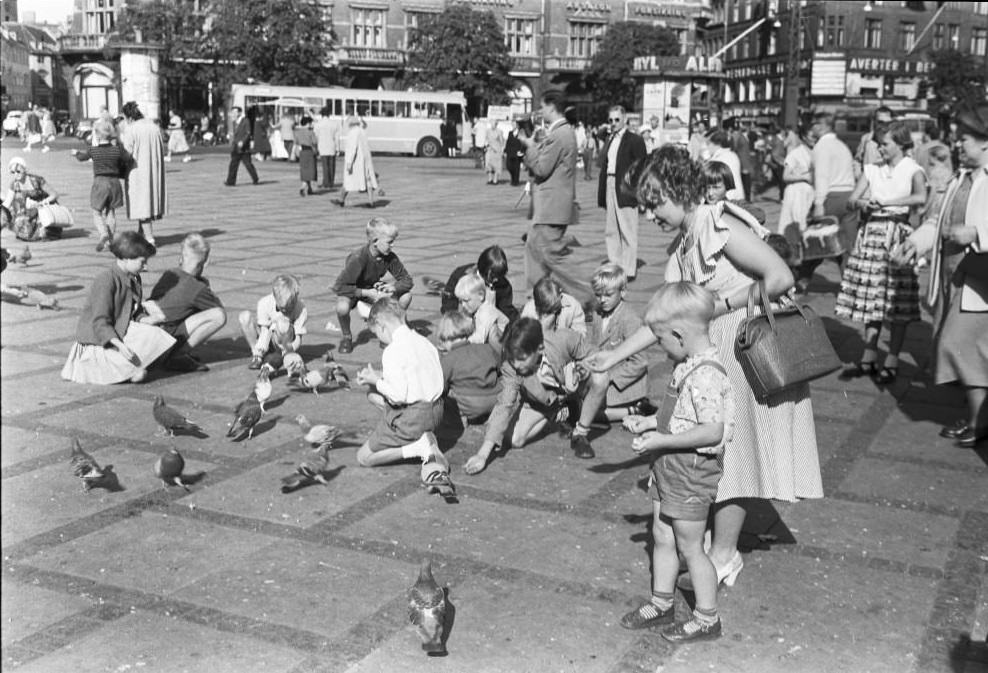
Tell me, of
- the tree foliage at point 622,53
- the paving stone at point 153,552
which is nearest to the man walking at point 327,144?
the paving stone at point 153,552

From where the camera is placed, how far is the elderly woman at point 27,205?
13633 mm

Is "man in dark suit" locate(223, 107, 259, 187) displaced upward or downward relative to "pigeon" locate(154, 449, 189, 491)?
upward

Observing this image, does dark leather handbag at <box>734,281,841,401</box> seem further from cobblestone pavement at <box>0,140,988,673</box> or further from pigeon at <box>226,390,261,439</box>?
pigeon at <box>226,390,261,439</box>

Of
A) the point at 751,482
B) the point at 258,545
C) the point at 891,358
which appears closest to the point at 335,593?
the point at 258,545

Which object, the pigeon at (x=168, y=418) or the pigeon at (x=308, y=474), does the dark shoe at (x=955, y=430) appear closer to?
the pigeon at (x=308, y=474)

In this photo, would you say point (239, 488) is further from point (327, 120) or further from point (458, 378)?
Result: point (327, 120)

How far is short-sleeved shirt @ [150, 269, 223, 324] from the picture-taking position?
24.7 ft

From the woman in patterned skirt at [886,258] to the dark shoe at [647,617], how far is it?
4408 mm

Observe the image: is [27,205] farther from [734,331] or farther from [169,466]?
[734,331]

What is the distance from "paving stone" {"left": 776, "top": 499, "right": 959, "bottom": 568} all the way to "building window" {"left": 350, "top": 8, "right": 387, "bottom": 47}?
180ft

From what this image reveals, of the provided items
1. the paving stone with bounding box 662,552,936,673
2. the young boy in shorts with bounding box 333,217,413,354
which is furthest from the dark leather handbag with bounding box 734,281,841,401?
the young boy in shorts with bounding box 333,217,413,354

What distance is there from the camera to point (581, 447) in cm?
599

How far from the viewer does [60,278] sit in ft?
36.7

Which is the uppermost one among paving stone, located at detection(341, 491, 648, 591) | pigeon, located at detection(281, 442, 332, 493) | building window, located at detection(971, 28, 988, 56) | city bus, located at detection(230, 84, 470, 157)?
building window, located at detection(971, 28, 988, 56)
